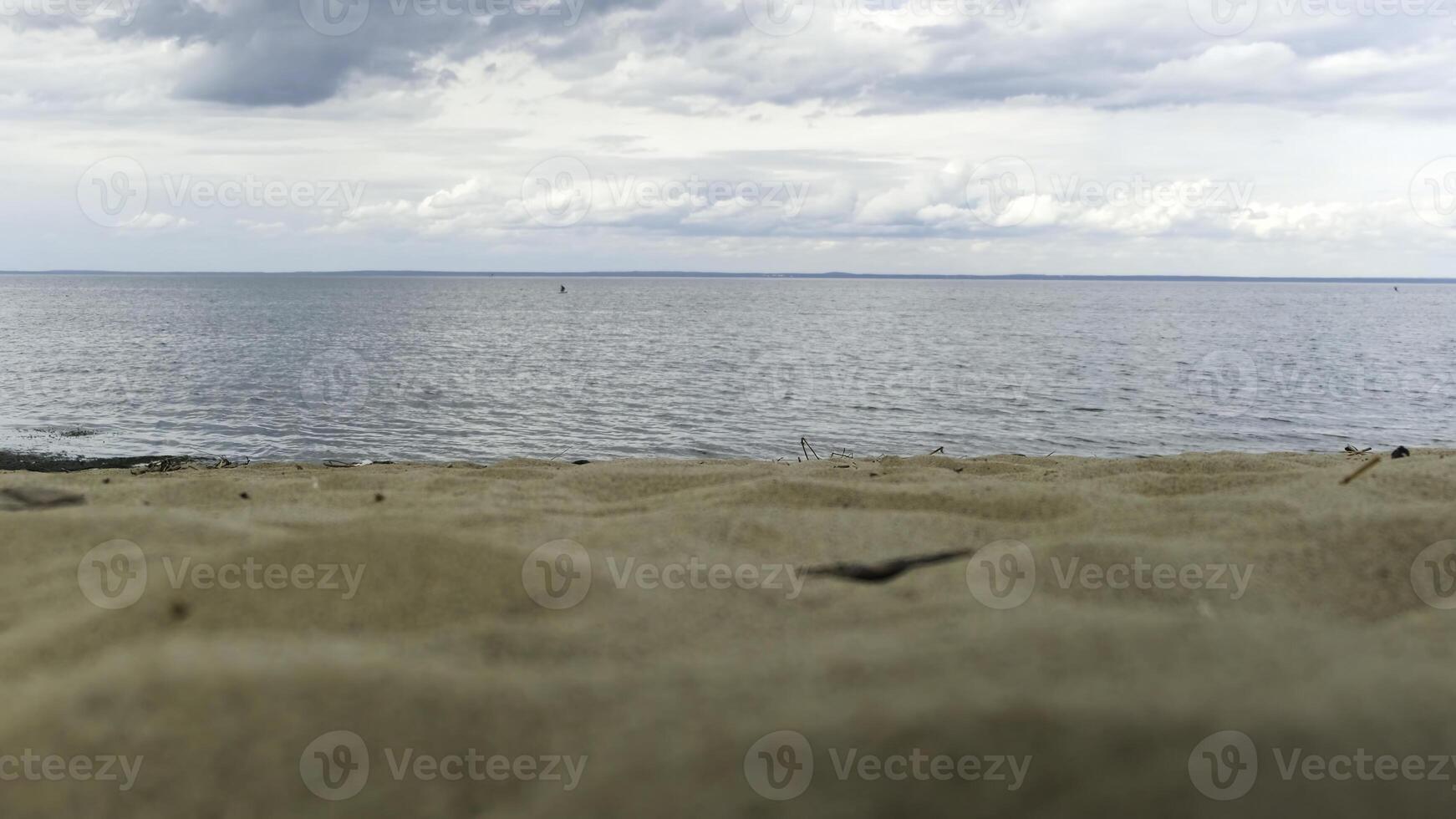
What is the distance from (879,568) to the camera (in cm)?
334

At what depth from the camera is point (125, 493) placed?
4.71 meters

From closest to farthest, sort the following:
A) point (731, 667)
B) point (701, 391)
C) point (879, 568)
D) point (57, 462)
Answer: point (731, 667), point (879, 568), point (57, 462), point (701, 391)

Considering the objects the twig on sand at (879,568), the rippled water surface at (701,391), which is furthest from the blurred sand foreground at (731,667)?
the rippled water surface at (701,391)

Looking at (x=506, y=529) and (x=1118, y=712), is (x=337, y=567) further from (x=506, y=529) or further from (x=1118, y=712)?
(x=1118, y=712)

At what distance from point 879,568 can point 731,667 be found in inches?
40.6

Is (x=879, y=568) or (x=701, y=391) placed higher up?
(x=879, y=568)

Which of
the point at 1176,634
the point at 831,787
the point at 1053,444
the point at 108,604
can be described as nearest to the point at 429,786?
the point at 831,787

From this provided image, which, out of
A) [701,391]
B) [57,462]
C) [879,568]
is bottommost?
[701,391]

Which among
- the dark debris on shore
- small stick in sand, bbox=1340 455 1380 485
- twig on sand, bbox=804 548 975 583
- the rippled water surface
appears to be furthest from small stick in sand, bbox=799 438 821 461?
the dark debris on shore

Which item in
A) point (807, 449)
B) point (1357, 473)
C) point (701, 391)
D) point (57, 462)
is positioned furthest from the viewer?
point (701, 391)

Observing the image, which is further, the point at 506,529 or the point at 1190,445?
the point at 1190,445

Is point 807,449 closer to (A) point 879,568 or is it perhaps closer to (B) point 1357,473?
(B) point 1357,473

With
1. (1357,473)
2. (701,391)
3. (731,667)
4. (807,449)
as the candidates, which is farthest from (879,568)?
(701,391)

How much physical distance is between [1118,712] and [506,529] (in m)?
2.57
